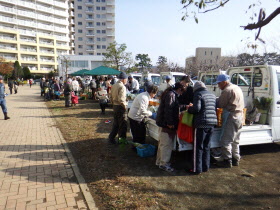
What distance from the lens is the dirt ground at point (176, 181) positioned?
10.4 ft

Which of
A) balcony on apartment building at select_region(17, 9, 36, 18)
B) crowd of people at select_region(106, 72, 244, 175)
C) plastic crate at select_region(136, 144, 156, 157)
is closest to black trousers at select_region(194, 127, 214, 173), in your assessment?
crowd of people at select_region(106, 72, 244, 175)

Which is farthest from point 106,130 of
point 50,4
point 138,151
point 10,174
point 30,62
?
point 50,4

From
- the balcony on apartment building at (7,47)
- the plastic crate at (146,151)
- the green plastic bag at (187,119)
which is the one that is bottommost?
the plastic crate at (146,151)

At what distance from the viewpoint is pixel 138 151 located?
16.1ft

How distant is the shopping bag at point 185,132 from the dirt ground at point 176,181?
725mm

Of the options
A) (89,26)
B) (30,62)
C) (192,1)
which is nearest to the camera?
(192,1)

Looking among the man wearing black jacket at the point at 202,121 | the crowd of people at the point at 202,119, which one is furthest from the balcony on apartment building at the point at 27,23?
the man wearing black jacket at the point at 202,121

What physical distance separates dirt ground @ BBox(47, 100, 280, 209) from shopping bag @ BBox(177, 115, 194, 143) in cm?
72

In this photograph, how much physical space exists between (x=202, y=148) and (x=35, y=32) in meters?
69.2

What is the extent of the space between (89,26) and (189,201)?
262 ft

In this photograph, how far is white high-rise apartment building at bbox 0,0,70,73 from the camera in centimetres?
5588

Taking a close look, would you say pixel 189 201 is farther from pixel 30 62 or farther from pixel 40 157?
pixel 30 62

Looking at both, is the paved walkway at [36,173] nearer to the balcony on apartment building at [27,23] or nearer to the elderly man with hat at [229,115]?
the elderly man with hat at [229,115]

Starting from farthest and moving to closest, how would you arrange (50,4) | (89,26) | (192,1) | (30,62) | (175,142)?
(89,26)
(50,4)
(30,62)
(175,142)
(192,1)
